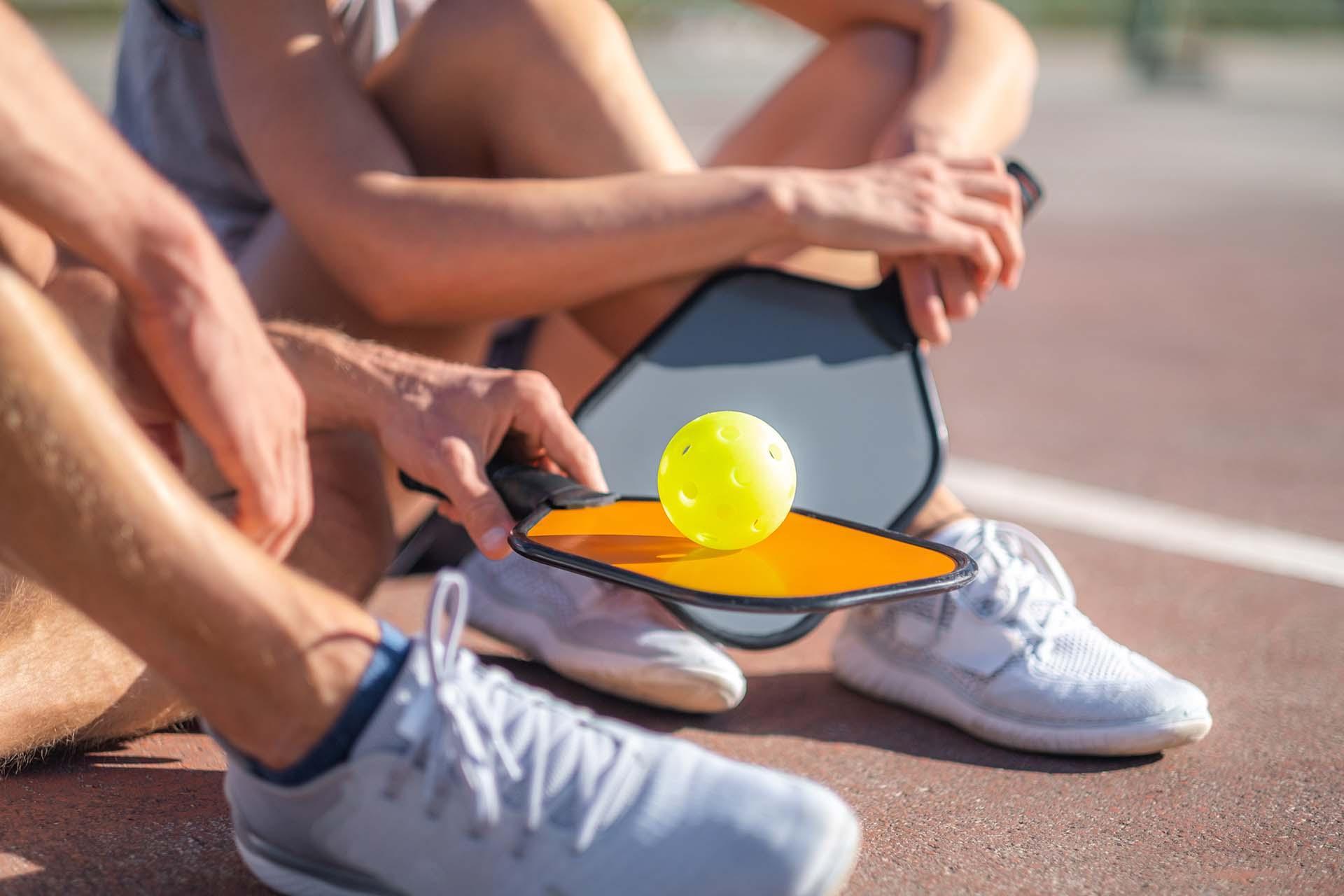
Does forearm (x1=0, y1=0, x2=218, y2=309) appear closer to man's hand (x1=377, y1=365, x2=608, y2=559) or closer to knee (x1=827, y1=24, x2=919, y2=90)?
man's hand (x1=377, y1=365, x2=608, y2=559)

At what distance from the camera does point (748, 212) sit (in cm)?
206

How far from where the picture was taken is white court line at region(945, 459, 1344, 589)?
272 cm

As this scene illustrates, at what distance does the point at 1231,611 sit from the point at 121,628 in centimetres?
201

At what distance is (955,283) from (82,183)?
1392 millimetres

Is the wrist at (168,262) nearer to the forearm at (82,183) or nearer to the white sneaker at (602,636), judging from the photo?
the forearm at (82,183)

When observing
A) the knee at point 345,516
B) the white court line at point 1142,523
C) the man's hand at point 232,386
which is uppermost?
the man's hand at point 232,386

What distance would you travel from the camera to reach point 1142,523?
296 cm

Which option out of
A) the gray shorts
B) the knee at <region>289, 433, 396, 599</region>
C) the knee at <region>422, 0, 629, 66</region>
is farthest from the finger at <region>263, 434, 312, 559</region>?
the gray shorts

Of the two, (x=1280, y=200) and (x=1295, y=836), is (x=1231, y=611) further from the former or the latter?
(x=1280, y=200)

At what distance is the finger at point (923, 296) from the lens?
85.6 inches

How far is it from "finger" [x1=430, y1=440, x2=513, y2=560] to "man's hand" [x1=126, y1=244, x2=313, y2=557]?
9.7 inches

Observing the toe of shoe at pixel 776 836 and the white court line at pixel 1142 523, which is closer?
the toe of shoe at pixel 776 836

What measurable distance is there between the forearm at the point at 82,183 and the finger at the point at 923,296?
122cm

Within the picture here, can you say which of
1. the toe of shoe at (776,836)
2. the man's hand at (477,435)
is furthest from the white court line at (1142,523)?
A: the toe of shoe at (776,836)
